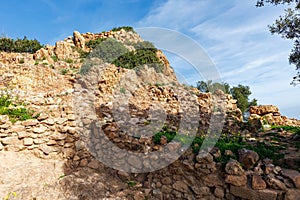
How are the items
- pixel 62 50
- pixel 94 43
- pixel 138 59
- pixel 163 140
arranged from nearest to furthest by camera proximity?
pixel 163 140
pixel 138 59
pixel 62 50
pixel 94 43

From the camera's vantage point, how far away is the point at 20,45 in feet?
63.8

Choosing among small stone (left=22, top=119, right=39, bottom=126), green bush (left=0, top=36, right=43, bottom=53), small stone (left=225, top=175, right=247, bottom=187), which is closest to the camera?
small stone (left=225, top=175, right=247, bottom=187)

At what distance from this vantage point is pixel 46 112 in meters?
5.57

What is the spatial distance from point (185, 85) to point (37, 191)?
1099 centimetres

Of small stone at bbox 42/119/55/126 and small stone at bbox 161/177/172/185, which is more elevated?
small stone at bbox 42/119/55/126

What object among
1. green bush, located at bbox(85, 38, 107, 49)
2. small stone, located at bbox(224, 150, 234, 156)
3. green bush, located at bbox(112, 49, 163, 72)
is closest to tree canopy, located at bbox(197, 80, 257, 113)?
green bush, located at bbox(112, 49, 163, 72)

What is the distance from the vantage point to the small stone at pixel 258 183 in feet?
14.3

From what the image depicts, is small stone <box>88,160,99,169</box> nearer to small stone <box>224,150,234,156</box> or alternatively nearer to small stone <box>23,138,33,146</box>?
small stone <box>23,138,33,146</box>

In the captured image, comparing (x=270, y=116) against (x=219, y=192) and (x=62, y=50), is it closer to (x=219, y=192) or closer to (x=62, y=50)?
(x=219, y=192)

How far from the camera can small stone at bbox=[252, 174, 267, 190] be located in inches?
171

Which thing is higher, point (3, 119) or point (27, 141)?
point (3, 119)

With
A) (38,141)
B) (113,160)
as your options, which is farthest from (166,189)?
(38,141)

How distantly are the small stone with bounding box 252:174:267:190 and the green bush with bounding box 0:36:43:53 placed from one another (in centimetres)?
1994

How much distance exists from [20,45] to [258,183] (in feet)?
68.8
